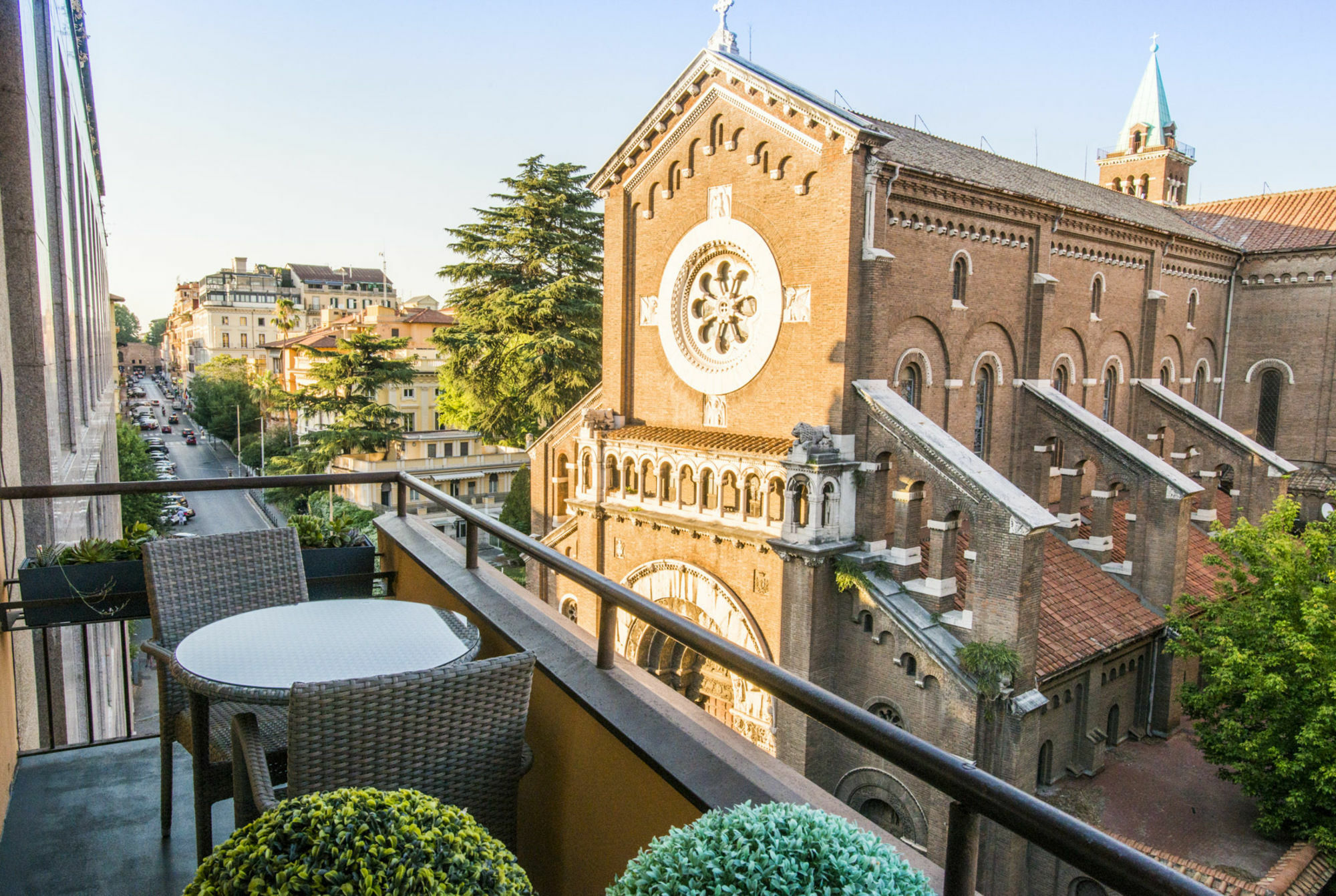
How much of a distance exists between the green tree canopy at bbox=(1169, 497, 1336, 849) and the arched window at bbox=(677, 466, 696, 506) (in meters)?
7.77

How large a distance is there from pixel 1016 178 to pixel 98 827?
17.8m

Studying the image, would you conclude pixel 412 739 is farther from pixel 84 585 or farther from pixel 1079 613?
pixel 1079 613

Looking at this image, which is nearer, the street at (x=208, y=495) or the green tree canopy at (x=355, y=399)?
the green tree canopy at (x=355, y=399)

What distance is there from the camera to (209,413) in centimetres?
6134

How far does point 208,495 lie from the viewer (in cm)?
5284

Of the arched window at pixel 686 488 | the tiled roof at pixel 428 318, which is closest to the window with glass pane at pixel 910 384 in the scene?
the arched window at pixel 686 488

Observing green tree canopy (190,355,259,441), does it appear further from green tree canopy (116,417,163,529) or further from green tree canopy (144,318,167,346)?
green tree canopy (144,318,167,346)

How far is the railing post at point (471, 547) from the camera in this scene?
168 inches

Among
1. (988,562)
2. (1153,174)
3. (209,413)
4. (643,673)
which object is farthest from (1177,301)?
(209,413)

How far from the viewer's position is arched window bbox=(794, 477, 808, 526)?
12.8m

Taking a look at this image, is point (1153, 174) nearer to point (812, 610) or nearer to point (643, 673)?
point (812, 610)

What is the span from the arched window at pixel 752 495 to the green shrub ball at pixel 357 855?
1173 centimetres

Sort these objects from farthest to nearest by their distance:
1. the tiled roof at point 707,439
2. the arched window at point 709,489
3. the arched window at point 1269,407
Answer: the arched window at point 1269,407 → the arched window at point 709,489 → the tiled roof at point 707,439

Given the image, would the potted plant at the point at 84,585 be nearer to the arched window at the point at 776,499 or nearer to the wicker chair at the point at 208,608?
the wicker chair at the point at 208,608
